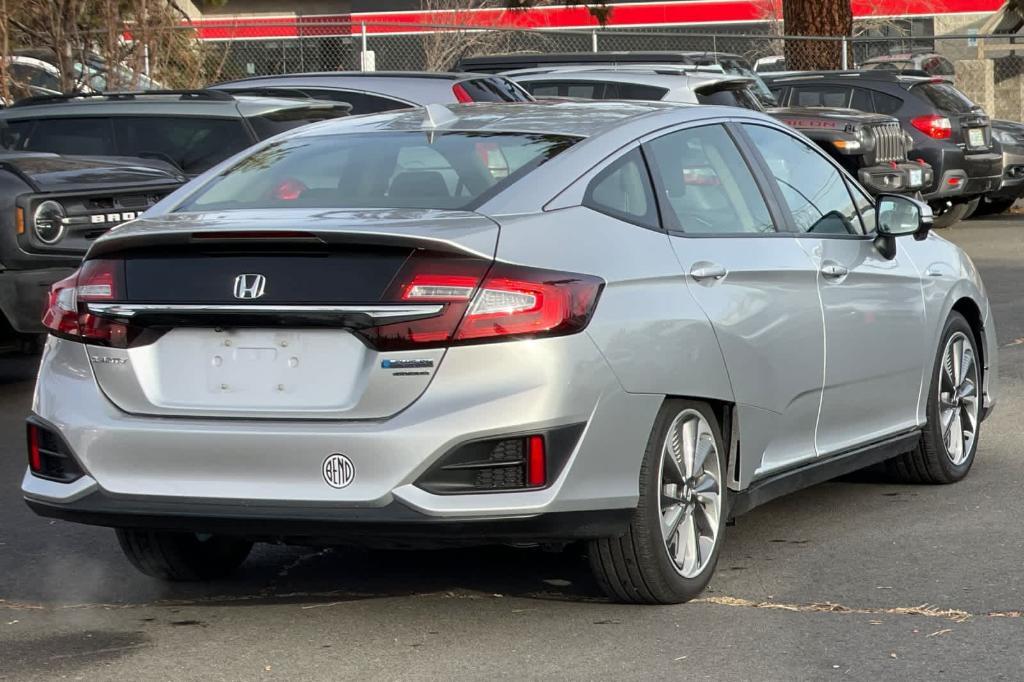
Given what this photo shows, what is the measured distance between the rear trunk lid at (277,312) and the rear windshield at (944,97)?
16.0 m

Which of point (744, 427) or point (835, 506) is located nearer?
point (744, 427)

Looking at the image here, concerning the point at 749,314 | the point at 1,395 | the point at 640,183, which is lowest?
the point at 1,395

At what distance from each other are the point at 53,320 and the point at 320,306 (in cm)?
100

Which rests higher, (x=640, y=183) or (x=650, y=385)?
(x=640, y=183)

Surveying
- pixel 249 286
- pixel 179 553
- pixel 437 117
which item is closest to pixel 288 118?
pixel 437 117

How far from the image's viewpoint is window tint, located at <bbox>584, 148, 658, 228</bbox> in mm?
5457

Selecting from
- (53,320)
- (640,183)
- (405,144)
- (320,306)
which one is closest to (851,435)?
(640,183)

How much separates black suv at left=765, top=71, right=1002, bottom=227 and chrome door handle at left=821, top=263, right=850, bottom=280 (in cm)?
1340

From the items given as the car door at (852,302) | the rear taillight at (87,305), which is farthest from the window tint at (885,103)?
the rear taillight at (87,305)

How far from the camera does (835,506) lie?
704 cm

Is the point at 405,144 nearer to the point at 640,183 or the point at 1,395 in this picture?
the point at 640,183

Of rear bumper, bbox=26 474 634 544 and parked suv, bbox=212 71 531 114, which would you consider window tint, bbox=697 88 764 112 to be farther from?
rear bumper, bbox=26 474 634 544

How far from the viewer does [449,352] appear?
15.8ft

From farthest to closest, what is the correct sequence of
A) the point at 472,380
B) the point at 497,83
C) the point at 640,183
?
the point at 497,83, the point at 640,183, the point at 472,380
